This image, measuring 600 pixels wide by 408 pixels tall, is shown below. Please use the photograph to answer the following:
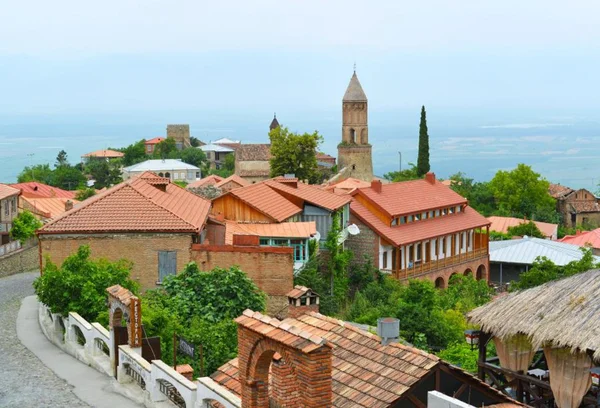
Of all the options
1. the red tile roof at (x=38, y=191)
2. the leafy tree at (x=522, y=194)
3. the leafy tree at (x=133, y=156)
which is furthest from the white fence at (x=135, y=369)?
the leafy tree at (x=133, y=156)

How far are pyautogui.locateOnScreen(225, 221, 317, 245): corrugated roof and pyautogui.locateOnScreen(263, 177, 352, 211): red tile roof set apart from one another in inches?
100

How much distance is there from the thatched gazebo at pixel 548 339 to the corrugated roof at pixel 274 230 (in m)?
16.9

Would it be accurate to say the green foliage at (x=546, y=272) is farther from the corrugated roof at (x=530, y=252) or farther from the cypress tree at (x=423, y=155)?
the cypress tree at (x=423, y=155)

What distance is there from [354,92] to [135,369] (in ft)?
248

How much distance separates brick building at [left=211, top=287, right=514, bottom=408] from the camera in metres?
10.3

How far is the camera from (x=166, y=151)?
12925 cm

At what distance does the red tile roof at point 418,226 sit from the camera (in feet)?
134

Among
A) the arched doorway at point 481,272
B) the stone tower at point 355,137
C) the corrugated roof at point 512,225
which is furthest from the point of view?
the stone tower at point 355,137

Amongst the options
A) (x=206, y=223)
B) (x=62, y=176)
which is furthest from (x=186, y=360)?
(x=62, y=176)

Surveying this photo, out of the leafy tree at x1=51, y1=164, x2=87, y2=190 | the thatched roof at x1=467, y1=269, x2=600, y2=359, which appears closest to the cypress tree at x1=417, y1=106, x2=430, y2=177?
the leafy tree at x1=51, y1=164, x2=87, y2=190

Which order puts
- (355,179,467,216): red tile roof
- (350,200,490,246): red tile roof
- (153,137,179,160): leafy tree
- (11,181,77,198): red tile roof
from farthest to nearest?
(153,137,179,160): leafy tree → (11,181,77,198): red tile roof → (355,179,467,216): red tile roof → (350,200,490,246): red tile roof

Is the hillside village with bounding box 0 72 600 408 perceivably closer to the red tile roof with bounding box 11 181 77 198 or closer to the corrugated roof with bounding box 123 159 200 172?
the red tile roof with bounding box 11 181 77 198

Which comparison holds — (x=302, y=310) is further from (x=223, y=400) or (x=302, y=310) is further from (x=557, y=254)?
(x=557, y=254)

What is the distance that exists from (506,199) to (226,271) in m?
58.3
